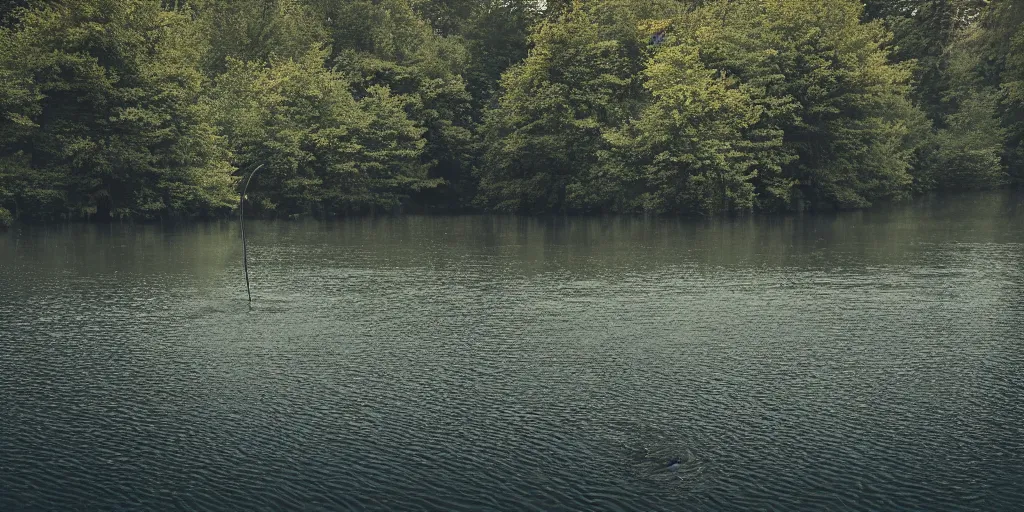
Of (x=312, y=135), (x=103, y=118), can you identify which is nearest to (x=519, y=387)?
(x=103, y=118)

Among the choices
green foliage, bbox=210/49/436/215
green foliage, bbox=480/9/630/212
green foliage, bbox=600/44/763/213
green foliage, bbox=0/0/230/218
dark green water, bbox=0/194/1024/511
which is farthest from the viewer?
green foliage, bbox=210/49/436/215

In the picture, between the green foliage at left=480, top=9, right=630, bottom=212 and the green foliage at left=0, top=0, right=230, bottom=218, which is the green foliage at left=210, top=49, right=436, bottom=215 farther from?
the green foliage at left=480, top=9, right=630, bottom=212

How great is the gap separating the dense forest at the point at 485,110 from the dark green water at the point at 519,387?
31.8 meters

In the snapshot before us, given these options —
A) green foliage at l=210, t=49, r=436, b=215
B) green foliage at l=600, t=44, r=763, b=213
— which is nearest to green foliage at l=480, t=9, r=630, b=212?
green foliage at l=600, t=44, r=763, b=213

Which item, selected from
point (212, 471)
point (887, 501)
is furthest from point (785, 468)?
point (212, 471)

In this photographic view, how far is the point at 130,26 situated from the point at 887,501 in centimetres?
6202

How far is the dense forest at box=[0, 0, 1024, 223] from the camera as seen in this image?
63.1 metres

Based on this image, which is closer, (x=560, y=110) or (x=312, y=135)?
(x=312, y=135)

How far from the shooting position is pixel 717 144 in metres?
63.9

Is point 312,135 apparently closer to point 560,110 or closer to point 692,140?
point 560,110

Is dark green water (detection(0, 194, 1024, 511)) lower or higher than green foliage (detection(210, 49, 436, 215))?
lower

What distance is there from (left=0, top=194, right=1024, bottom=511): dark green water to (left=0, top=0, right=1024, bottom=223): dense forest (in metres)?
31.8

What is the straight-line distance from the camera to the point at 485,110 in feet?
262

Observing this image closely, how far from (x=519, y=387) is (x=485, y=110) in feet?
213
